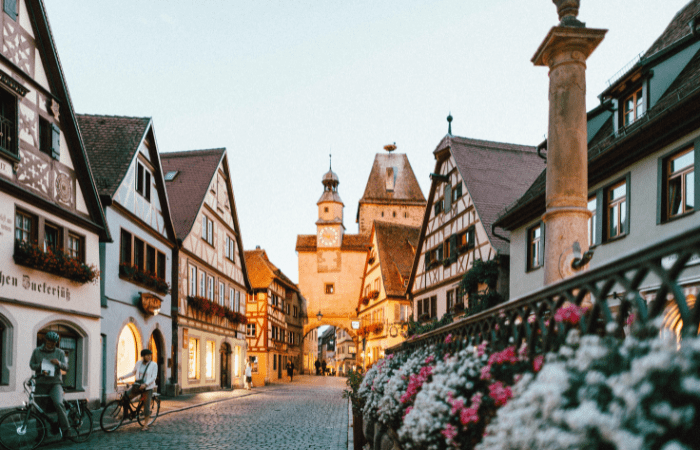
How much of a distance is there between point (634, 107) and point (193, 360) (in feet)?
61.2

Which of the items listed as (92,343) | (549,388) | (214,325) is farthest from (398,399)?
(214,325)

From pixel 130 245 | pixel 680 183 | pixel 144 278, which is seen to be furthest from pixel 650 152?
pixel 144 278

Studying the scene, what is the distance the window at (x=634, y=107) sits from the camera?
1446cm

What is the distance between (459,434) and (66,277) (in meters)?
12.5

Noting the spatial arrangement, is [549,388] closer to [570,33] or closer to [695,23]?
[570,33]

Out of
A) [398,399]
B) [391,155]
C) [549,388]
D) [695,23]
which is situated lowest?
[398,399]

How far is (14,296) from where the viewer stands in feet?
41.6

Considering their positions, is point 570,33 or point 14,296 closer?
point 570,33

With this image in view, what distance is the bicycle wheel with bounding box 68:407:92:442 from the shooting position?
9969 millimetres

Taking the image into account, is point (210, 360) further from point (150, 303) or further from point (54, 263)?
point (54, 263)

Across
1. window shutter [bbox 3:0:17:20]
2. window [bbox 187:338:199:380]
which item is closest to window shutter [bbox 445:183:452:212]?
window [bbox 187:338:199:380]

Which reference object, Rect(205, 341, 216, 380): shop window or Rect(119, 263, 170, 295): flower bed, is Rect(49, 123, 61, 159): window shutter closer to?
Rect(119, 263, 170, 295): flower bed

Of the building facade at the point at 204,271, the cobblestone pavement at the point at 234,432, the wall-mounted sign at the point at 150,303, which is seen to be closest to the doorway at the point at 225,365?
the building facade at the point at 204,271

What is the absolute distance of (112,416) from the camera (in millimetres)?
11773
